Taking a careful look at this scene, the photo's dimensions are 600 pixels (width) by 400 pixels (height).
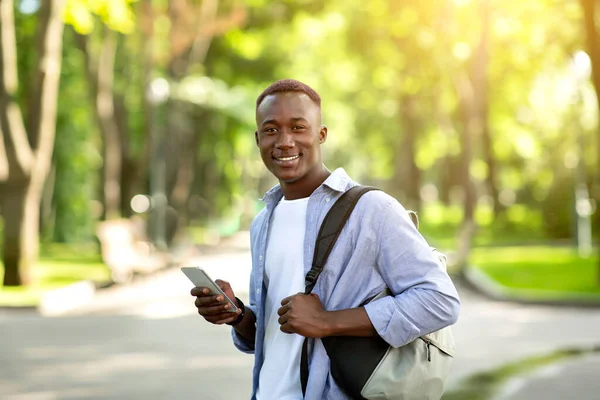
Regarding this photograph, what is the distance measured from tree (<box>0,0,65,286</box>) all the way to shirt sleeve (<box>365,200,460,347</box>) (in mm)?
17956

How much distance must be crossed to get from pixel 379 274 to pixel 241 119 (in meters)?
39.0

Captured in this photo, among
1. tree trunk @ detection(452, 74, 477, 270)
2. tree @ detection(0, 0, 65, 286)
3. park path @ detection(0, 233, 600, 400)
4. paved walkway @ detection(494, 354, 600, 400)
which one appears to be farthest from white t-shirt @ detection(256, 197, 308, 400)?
tree trunk @ detection(452, 74, 477, 270)

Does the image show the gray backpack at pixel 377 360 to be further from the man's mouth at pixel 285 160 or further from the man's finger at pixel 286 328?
the man's mouth at pixel 285 160

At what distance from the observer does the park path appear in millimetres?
10070

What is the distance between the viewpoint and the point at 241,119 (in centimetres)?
4216

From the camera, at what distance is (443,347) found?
3287mm

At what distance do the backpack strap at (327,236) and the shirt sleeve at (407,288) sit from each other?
0.12 meters

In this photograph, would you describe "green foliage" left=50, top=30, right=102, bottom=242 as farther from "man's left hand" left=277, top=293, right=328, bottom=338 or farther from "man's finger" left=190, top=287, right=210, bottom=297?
"man's left hand" left=277, top=293, right=328, bottom=338

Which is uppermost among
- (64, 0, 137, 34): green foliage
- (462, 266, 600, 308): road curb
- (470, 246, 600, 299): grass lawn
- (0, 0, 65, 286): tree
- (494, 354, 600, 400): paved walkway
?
(64, 0, 137, 34): green foliage

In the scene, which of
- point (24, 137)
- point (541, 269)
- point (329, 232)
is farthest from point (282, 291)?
point (541, 269)

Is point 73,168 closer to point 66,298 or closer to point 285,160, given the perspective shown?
point 66,298

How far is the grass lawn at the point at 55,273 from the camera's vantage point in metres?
18.7

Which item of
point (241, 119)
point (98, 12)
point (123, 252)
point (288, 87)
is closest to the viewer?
point (288, 87)

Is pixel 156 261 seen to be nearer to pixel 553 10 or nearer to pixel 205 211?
pixel 553 10
